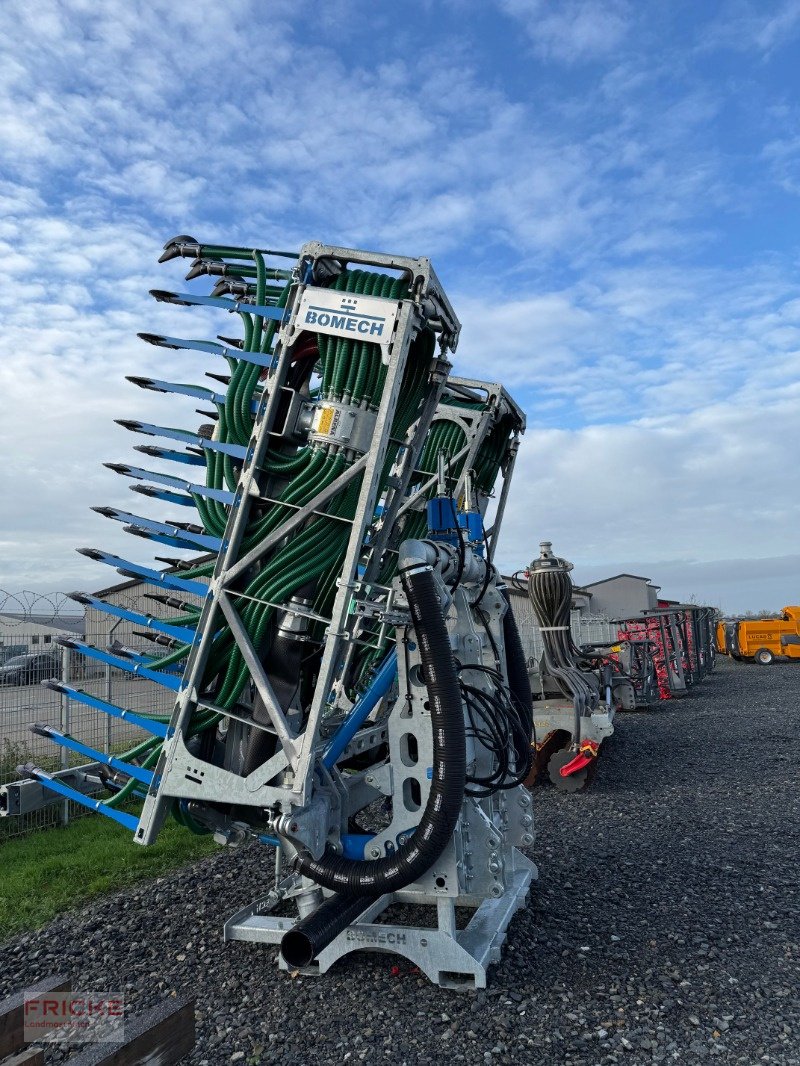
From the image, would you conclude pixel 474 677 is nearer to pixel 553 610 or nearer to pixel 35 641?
pixel 35 641

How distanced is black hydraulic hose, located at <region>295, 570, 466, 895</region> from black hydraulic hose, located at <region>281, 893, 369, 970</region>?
0.19 m

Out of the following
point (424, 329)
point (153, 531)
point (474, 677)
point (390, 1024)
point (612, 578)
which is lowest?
point (390, 1024)

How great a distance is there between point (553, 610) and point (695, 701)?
32.6ft

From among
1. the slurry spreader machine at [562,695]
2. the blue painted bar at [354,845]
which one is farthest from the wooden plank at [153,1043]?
the slurry spreader machine at [562,695]

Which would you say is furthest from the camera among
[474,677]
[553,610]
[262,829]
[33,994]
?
[553,610]

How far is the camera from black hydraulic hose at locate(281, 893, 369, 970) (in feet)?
13.4

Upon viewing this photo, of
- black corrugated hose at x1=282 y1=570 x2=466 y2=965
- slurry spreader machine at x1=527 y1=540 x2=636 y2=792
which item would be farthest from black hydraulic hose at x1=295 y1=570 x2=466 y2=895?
slurry spreader machine at x1=527 y1=540 x2=636 y2=792

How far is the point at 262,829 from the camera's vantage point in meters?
4.61

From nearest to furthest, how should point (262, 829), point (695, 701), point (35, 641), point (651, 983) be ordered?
point (651, 983) → point (262, 829) → point (35, 641) → point (695, 701)

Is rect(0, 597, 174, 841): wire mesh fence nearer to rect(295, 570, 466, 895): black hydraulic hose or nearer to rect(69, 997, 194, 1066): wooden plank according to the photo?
rect(295, 570, 466, 895): black hydraulic hose

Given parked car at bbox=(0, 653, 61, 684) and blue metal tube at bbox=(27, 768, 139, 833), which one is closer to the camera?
blue metal tube at bbox=(27, 768, 139, 833)

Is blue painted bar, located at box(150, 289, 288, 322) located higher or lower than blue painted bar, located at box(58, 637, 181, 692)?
higher

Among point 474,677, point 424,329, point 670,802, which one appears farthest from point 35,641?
point 670,802

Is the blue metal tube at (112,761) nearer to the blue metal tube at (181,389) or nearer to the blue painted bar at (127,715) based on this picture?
the blue painted bar at (127,715)
